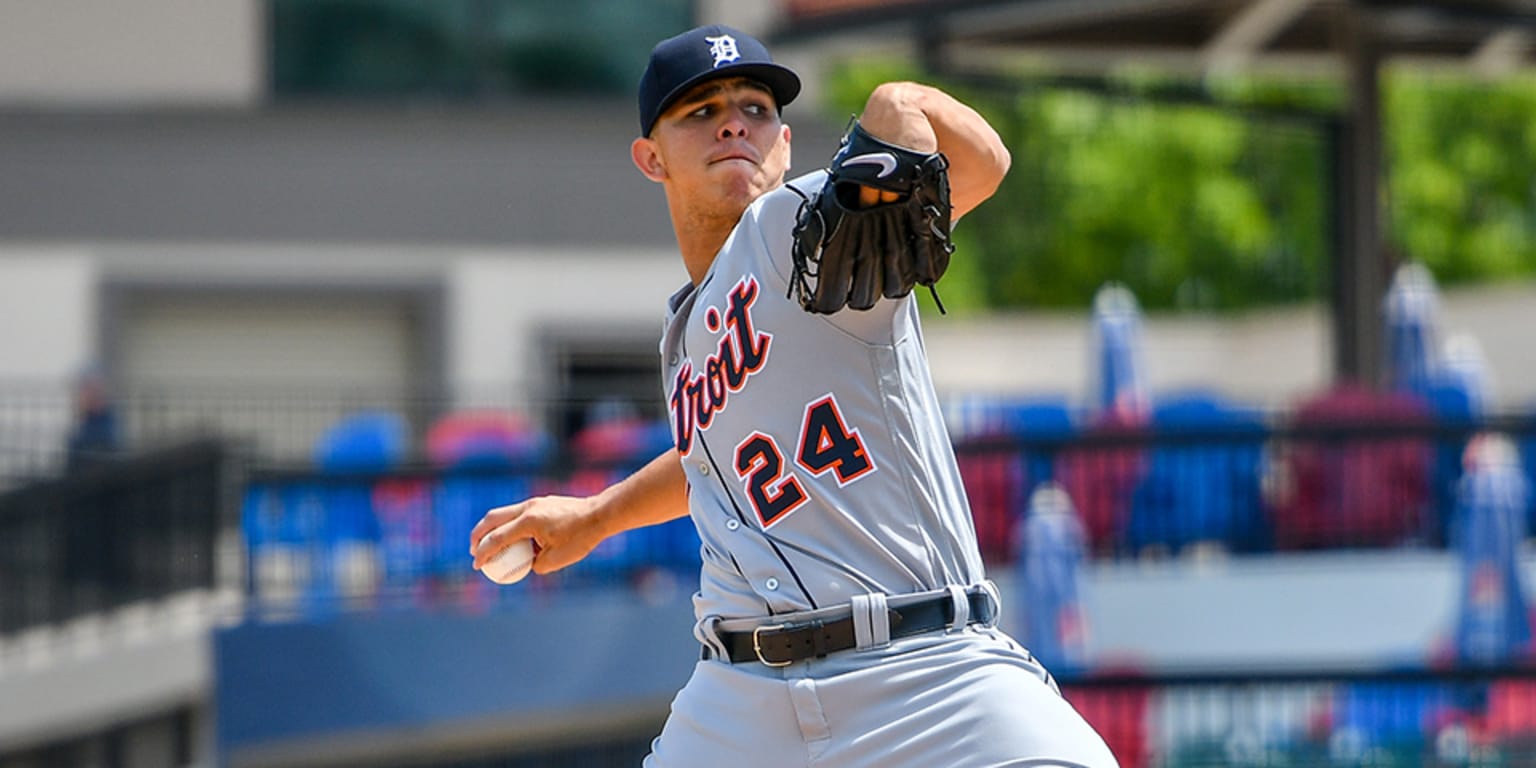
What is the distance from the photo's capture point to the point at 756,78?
3.71m

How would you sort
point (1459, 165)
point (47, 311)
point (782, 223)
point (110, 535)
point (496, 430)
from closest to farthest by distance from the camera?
1. point (782, 223)
2. point (110, 535)
3. point (496, 430)
4. point (47, 311)
5. point (1459, 165)

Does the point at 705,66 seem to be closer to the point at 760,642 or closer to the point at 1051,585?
the point at 760,642

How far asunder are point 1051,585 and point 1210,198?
26505 millimetres

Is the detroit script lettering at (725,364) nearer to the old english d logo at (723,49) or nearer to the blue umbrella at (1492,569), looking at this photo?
the old english d logo at (723,49)

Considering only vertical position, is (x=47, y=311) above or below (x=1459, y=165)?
below

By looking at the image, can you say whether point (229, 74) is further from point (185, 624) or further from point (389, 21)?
point (185, 624)

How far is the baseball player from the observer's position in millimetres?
3430

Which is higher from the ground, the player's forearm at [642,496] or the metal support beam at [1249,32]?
the metal support beam at [1249,32]

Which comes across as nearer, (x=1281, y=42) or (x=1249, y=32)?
(x=1249, y=32)

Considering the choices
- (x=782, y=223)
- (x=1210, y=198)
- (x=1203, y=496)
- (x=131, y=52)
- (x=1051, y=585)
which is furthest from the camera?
(x=1210, y=198)

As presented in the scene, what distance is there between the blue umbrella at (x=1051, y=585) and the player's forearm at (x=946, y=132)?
7580 millimetres

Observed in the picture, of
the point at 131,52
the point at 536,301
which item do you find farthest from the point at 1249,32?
the point at 131,52

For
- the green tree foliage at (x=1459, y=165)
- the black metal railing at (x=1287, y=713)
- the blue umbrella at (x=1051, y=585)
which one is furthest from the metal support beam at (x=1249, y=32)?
the green tree foliage at (x=1459, y=165)

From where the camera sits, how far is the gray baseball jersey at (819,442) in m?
3.52
